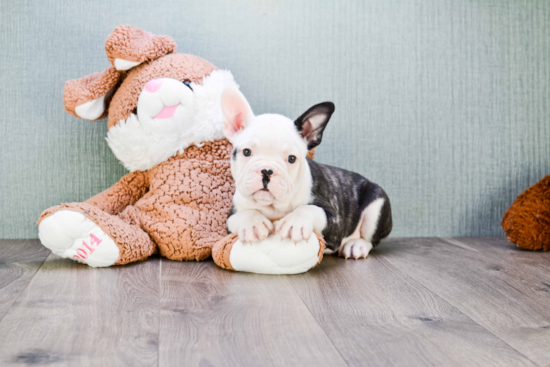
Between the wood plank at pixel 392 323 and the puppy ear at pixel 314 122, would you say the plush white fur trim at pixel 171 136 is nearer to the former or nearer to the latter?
the puppy ear at pixel 314 122

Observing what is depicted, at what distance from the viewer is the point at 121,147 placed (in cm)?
191

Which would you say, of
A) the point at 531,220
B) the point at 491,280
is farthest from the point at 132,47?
the point at 531,220

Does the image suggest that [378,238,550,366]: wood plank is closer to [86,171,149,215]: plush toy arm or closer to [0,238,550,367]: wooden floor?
[0,238,550,367]: wooden floor

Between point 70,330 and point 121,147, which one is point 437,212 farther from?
point 70,330

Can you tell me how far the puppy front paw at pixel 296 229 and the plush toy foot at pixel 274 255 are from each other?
3 centimetres

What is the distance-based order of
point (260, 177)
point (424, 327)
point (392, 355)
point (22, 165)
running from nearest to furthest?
point (392, 355) < point (424, 327) < point (260, 177) < point (22, 165)

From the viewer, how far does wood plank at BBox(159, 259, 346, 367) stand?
3.20ft

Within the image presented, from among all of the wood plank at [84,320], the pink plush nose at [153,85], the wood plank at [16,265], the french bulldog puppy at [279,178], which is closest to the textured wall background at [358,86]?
the wood plank at [16,265]

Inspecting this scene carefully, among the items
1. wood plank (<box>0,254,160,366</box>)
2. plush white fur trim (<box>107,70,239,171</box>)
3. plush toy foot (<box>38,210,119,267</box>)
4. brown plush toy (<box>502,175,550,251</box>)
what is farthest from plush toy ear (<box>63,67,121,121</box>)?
brown plush toy (<box>502,175,550,251</box>)

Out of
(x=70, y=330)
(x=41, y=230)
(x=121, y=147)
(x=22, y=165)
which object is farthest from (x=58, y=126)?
(x=70, y=330)

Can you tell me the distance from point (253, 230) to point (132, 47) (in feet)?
2.78

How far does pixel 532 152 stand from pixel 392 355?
183cm

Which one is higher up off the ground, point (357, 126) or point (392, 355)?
point (357, 126)

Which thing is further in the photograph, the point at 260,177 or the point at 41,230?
the point at 41,230
